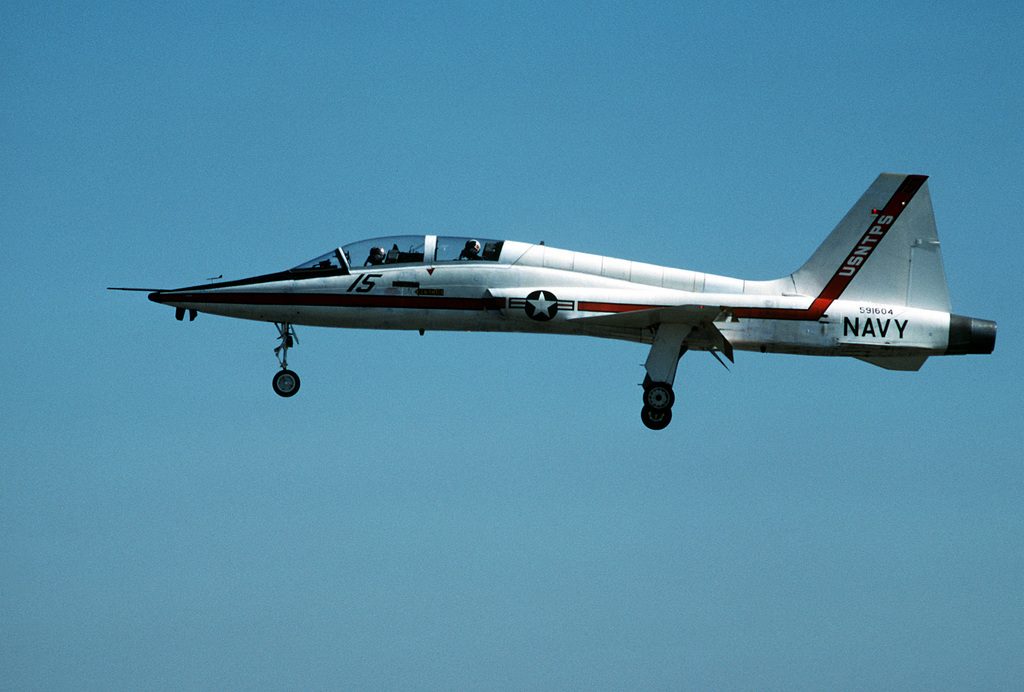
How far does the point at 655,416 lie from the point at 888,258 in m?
7.14

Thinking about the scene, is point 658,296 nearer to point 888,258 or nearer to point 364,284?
point 888,258

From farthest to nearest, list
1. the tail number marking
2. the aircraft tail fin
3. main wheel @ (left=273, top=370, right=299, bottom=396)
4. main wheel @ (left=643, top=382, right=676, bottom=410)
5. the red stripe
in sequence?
main wheel @ (left=273, top=370, right=299, bottom=396), the tail number marking, the aircraft tail fin, the red stripe, main wheel @ (left=643, top=382, right=676, bottom=410)

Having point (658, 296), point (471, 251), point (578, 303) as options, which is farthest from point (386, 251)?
point (658, 296)

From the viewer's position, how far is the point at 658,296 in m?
32.4

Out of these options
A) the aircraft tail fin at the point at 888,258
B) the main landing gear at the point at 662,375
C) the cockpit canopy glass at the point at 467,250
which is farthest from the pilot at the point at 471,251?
the aircraft tail fin at the point at 888,258

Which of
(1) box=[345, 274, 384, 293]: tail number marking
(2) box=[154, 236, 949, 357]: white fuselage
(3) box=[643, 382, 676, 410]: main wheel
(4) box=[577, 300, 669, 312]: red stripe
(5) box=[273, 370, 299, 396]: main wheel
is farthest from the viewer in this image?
(5) box=[273, 370, 299, 396]: main wheel

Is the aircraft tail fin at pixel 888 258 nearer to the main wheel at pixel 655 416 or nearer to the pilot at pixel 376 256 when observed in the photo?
the main wheel at pixel 655 416

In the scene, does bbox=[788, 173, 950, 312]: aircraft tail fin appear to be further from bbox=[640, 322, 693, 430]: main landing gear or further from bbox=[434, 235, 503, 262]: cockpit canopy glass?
bbox=[434, 235, 503, 262]: cockpit canopy glass

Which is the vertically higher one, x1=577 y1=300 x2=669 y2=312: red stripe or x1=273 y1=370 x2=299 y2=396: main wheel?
x1=577 y1=300 x2=669 y2=312: red stripe

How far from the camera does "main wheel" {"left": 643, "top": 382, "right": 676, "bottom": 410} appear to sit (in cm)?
3155

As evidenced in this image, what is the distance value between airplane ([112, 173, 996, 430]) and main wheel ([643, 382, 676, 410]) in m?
0.05

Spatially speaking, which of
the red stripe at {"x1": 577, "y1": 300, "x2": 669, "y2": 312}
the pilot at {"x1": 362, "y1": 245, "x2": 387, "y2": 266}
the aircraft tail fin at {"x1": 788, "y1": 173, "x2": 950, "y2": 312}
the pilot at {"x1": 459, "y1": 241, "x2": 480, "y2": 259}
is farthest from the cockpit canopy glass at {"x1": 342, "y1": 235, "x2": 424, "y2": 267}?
the aircraft tail fin at {"x1": 788, "y1": 173, "x2": 950, "y2": 312}

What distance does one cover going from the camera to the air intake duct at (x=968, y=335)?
3209cm

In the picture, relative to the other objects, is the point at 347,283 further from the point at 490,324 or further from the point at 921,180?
the point at 921,180
